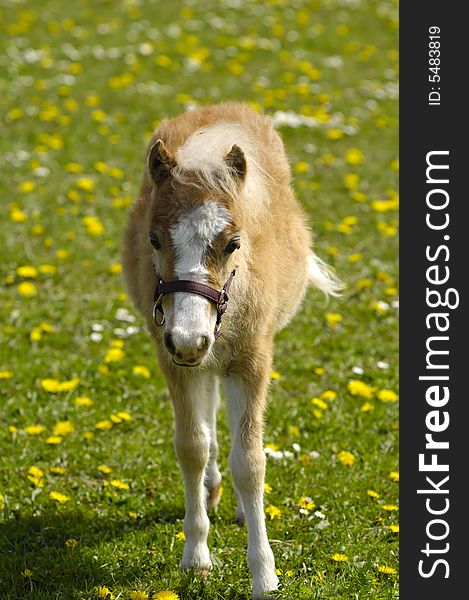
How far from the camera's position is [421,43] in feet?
17.9

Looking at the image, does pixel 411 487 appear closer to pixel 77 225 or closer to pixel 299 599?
pixel 299 599

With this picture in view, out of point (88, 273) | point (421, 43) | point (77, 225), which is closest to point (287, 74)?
point (77, 225)

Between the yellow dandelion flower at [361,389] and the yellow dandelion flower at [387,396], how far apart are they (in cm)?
7

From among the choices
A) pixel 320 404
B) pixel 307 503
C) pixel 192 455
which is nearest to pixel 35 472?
pixel 192 455

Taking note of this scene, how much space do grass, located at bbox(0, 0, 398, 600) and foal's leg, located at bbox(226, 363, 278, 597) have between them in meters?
0.29

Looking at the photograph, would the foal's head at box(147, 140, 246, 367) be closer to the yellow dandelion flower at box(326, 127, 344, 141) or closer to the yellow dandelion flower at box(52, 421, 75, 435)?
the yellow dandelion flower at box(52, 421, 75, 435)

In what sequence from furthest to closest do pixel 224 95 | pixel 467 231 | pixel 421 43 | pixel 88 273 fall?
pixel 224 95, pixel 88 273, pixel 421 43, pixel 467 231

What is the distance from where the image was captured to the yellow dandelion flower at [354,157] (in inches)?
384

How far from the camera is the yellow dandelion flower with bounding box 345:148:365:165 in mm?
9766

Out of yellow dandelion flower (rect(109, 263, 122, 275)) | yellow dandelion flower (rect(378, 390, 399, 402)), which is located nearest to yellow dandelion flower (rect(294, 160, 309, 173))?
yellow dandelion flower (rect(109, 263, 122, 275))

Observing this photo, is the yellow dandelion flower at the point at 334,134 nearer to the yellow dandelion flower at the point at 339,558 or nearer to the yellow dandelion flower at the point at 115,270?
the yellow dandelion flower at the point at 115,270

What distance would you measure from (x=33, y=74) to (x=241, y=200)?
339 inches

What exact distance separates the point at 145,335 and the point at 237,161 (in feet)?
9.80

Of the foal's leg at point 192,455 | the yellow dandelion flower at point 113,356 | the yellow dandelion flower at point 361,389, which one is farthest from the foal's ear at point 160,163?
the yellow dandelion flower at point 361,389
